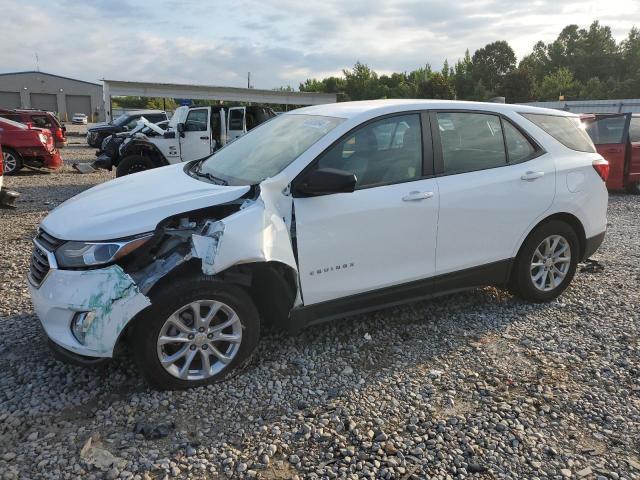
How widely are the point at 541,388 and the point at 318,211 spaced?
1.85 metres

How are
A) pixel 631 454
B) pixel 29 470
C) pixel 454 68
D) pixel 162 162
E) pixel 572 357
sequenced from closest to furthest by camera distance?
pixel 29 470 < pixel 631 454 < pixel 572 357 < pixel 162 162 < pixel 454 68

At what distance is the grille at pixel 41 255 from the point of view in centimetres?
314

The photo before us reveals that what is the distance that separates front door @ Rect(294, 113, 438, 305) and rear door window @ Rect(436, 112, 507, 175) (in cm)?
20

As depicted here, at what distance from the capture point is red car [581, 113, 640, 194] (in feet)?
34.6

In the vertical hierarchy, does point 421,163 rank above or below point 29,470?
above

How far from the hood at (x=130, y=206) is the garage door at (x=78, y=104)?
85.7m

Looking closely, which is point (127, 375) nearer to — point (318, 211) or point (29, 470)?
point (29, 470)

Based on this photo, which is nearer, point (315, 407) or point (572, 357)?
point (315, 407)

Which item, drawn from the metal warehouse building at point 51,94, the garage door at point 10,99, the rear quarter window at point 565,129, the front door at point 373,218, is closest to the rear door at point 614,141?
the rear quarter window at point 565,129

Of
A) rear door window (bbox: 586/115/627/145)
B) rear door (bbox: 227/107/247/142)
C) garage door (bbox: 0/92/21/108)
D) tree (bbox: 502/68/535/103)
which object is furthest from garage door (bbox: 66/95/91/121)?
rear door window (bbox: 586/115/627/145)

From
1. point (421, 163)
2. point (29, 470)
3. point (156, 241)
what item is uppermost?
point (421, 163)

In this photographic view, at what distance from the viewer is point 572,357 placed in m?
3.74

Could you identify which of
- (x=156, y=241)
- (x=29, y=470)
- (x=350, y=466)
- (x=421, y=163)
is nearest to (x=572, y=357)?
(x=421, y=163)

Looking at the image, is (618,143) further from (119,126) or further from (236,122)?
(119,126)
